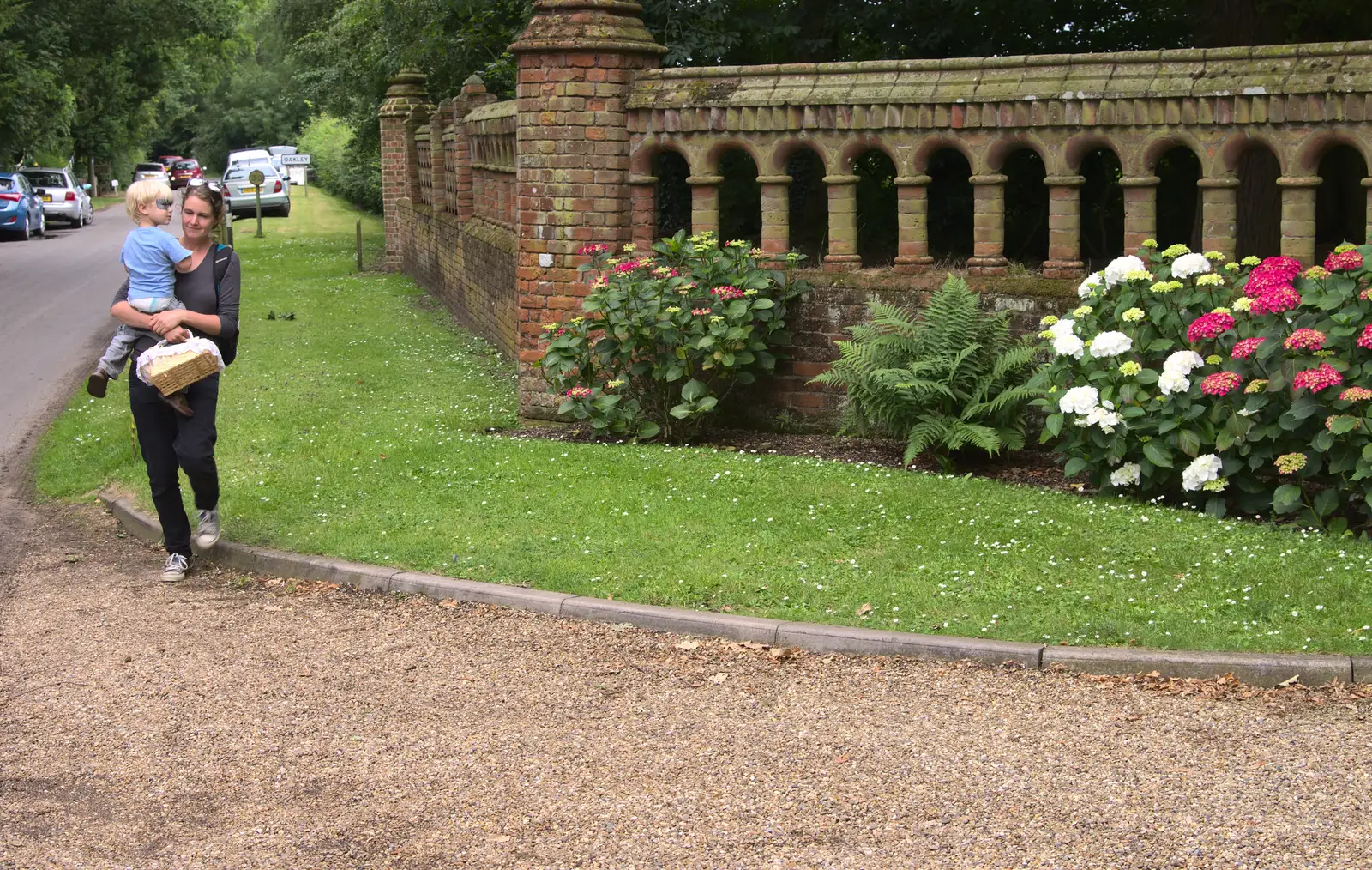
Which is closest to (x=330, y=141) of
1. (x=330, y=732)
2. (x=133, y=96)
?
(x=133, y=96)

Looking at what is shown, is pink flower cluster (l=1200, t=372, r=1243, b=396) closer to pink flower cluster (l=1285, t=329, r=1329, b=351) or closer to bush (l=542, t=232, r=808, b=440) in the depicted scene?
pink flower cluster (l=1285, t=329, r=1329, b=351)

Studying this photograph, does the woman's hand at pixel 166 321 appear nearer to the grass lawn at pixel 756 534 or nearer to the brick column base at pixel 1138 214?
the grass lawn at pixel 756 534

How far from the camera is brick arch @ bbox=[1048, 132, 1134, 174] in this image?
8.41 m

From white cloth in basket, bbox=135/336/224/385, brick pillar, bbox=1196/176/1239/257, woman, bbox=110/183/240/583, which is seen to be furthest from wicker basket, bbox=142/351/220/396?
brick pillar, bbox=1196/176/1239/257

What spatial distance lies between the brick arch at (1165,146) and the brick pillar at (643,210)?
10.8ft

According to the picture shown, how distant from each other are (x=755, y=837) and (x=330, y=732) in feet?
5.60

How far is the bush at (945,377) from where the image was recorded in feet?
27.2

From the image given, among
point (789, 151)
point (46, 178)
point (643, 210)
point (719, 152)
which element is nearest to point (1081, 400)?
point (789, 151)

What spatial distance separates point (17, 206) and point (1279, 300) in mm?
39157

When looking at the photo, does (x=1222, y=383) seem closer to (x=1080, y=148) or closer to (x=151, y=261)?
(x=1080, y=148)

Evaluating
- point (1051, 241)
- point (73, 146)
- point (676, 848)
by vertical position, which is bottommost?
point (676, 848)

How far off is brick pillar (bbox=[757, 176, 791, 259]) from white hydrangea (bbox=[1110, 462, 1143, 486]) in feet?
9.49

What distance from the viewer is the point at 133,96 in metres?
57.5

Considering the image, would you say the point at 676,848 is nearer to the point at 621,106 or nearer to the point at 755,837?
the point at 755,837
